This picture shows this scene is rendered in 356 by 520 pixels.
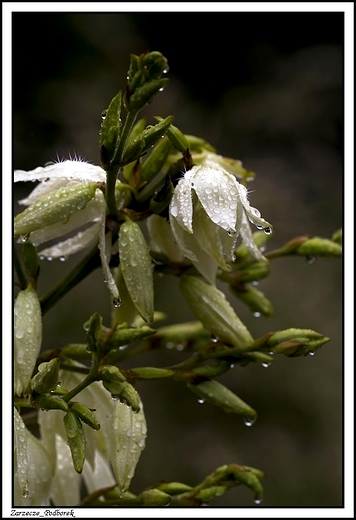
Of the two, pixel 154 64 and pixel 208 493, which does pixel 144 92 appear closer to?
pixel 154 64

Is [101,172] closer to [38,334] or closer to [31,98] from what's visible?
[38,334]

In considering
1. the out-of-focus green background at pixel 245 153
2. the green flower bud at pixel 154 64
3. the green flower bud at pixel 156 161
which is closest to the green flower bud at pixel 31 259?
the green flower bud at pixel 156 161

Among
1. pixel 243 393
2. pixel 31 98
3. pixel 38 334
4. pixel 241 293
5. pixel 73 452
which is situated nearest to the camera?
pixel 73 452

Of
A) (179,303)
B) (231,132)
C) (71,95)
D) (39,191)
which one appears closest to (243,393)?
(179,303)

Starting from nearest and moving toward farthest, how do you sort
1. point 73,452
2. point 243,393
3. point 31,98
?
1. point 73,452
2. point 31,98
3. point 243,393

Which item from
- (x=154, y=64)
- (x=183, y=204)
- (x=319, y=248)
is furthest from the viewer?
(x=319, y=248)

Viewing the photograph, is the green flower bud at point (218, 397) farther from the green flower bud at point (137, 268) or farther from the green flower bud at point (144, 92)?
the green flower bud at point (144, 92)

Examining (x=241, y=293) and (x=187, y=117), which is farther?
(x=187, y=117)

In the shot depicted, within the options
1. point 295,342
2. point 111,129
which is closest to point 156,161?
point 111,129
